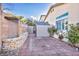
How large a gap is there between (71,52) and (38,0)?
4.08 ft

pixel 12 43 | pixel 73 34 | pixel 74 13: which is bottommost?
pixel 12 43

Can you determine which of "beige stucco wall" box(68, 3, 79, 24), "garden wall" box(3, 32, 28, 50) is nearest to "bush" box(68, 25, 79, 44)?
"beige stucco wall" box(68, 3, 79, 24)

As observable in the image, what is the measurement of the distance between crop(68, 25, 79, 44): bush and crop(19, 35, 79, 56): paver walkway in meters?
0.15

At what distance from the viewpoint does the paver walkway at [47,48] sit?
4234 millimetres

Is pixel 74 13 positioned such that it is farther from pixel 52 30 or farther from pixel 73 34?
pixel 52 30

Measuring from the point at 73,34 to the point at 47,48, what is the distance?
1.97ft

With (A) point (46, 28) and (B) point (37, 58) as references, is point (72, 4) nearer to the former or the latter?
(A) point (46, 28)

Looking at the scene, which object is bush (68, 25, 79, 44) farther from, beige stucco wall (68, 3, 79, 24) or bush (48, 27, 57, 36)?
bush (48, 27, 57, 36)

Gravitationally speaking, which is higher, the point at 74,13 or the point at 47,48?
the point at 74,13

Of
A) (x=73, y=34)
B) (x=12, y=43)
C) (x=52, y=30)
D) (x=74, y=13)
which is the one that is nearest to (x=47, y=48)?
(x=52, y=30)

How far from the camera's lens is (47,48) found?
4.30 meters

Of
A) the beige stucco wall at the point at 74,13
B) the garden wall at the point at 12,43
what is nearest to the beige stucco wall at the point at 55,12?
the beige stucco wall at the point at 74,13

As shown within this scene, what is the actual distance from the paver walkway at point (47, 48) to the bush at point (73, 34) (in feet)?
0.48

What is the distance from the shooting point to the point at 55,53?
4.25 meters
